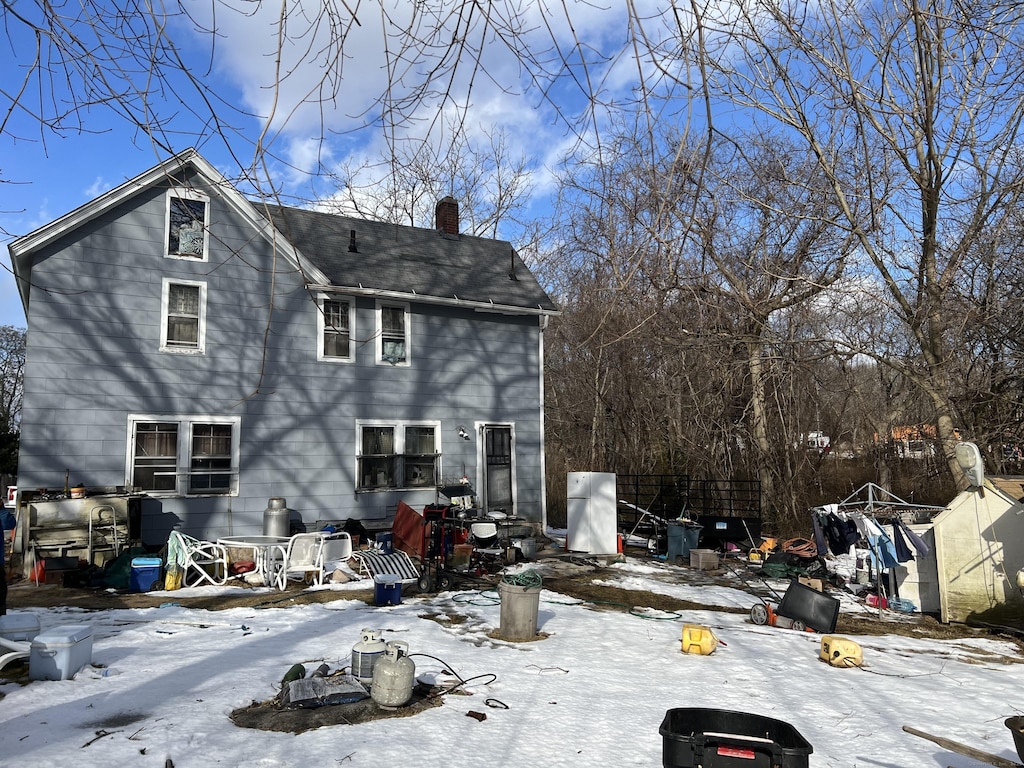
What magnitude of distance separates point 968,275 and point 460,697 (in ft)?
41.6

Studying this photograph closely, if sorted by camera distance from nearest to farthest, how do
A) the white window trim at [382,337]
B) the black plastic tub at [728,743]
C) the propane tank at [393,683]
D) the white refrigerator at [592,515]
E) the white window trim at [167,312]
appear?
the black plastic tub at [728,743]
the propane tank at [393,683]
the white window trim at [167,312]
the white window trim at [382,337]
the white refrigerator at [592,515]

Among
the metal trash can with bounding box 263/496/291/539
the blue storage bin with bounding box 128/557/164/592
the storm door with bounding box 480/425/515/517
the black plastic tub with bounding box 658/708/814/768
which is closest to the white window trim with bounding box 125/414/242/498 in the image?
the metal trash can with bounding box 263/496/291/539

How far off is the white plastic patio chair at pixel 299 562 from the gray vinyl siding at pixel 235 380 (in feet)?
7.42

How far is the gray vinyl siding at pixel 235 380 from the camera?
11.8 meters

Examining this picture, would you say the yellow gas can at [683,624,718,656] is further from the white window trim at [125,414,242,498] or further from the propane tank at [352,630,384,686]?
the white window trim at [125,414,242,498]

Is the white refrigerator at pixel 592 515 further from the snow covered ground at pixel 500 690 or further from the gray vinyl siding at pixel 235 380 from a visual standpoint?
the snow covered ground at pixel 500 690

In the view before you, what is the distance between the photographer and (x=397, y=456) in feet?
47.8

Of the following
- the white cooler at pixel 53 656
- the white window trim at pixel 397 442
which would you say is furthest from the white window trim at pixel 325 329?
the white cooler at pixel 53 656

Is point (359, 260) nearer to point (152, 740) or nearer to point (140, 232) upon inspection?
point (140, 232)

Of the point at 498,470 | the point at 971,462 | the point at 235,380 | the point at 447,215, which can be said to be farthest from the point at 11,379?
the point at 971,462

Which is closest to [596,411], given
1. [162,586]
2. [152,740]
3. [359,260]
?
[359,260]

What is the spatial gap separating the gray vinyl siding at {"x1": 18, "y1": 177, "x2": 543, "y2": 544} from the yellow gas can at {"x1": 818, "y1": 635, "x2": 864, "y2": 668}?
29.6ft

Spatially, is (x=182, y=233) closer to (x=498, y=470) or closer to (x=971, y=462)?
(x=498, y=470)

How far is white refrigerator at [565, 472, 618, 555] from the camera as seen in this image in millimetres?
14852
